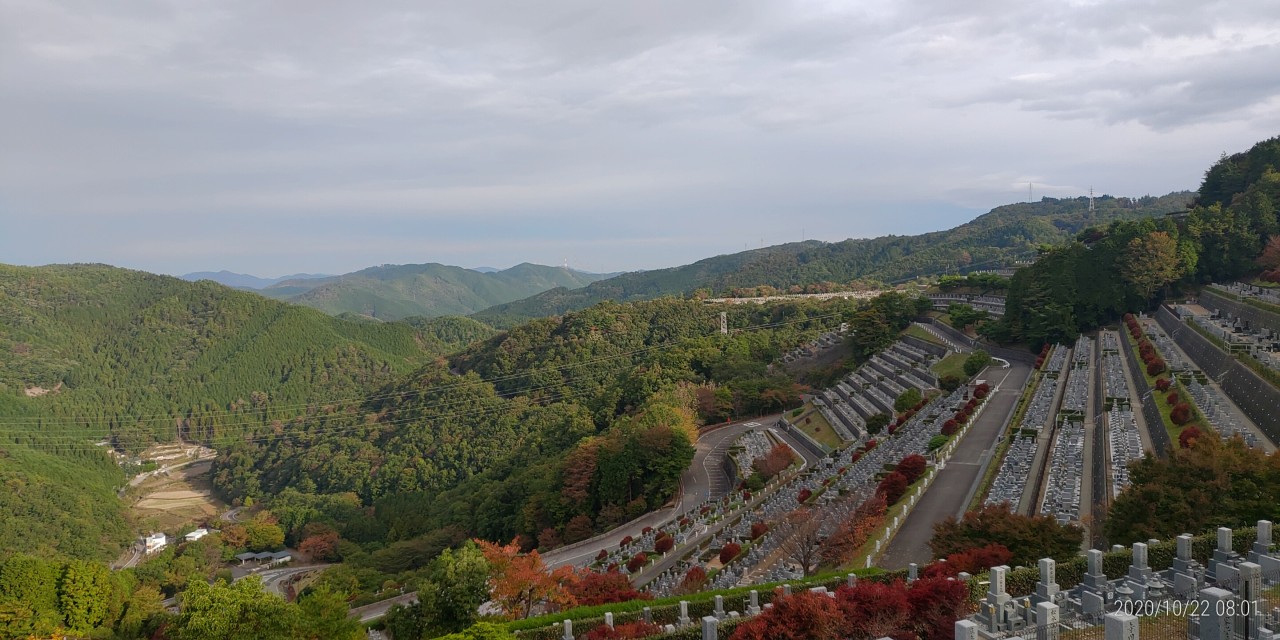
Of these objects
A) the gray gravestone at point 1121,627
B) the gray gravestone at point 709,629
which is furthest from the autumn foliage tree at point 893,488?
the gray gravestone at point 1121,627

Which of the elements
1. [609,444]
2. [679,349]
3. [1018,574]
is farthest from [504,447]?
[1018,574]

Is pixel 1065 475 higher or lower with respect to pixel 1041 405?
lower

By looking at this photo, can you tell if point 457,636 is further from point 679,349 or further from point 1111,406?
point 679,349

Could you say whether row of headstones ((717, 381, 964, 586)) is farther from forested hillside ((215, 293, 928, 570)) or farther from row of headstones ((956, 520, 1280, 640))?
row of headstones ((956, 520, 1280, 640))

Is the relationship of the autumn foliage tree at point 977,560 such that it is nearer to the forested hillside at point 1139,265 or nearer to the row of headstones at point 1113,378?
the row of headstones at point 1113,378

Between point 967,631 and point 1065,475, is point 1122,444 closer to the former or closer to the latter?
point 1065,475

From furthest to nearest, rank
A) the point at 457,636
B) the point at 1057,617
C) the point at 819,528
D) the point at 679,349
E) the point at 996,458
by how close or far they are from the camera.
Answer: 1. the point at 679,349
2. the point at 996,458
3. the point at 819,528
4. the point at 457,636
5. the point at 1057,617

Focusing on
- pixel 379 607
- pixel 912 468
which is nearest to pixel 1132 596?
pixel 912 468
